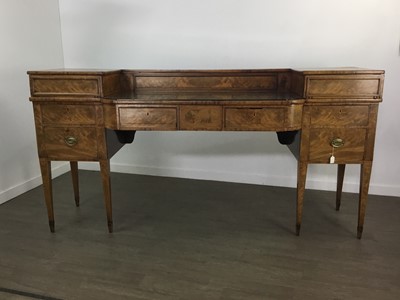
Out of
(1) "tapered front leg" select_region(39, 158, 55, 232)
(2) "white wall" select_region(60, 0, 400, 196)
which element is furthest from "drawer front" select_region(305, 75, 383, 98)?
(1) "tapered front leg" select_region(39, 158, 55, 232)

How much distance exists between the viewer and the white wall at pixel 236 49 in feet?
8.07

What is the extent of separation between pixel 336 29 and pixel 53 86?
73.8 inches

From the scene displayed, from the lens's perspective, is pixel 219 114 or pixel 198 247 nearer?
pixel 219 114

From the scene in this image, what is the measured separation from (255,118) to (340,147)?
1.58ft

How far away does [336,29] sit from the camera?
248cm

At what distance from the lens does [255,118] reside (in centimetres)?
184

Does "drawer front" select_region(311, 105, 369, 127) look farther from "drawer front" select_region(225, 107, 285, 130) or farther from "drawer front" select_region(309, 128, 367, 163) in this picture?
"drawer front" select_region(225, 107, 285, 130)

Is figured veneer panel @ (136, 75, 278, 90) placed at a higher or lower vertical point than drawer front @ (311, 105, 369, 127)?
higher

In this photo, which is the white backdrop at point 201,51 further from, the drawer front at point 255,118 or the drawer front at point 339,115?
the drawer front at point 255,118

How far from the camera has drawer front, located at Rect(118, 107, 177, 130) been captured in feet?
6.11

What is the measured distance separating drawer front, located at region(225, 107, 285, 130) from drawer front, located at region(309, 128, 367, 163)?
0.67 feet

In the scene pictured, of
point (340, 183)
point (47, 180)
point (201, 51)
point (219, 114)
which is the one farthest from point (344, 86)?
point (47, 180)

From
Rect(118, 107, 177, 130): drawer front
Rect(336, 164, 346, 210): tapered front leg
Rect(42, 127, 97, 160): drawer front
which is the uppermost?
Rect(118, 107, 177, 130): drawer front

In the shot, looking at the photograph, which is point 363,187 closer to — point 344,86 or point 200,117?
point 344,86
